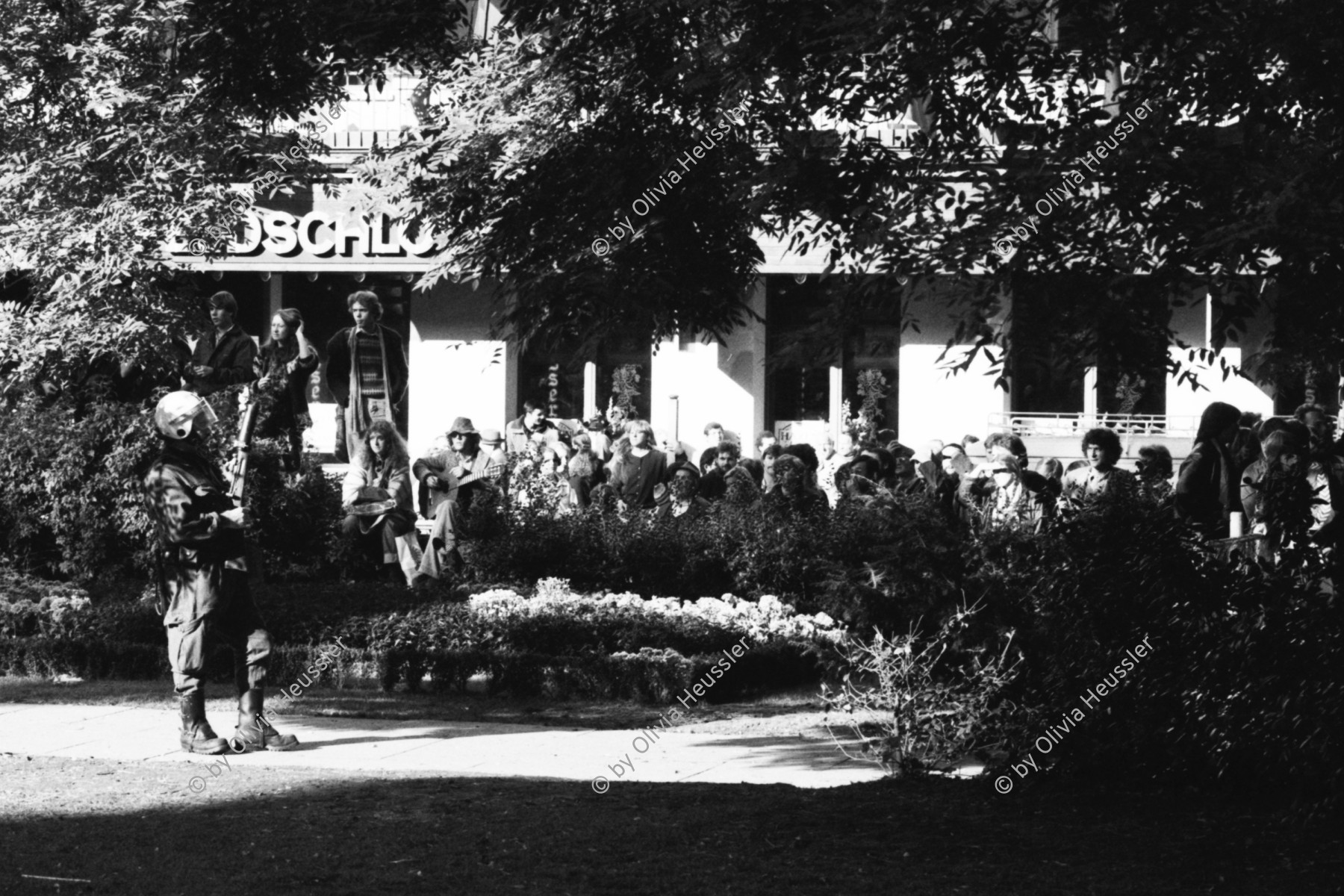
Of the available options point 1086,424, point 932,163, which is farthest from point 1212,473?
point 1086,424

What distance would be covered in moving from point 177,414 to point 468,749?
2201mm

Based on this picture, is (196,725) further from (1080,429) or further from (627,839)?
(1080,429)

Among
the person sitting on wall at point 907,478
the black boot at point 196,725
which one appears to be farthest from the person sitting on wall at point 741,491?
the black boot at point 196,725

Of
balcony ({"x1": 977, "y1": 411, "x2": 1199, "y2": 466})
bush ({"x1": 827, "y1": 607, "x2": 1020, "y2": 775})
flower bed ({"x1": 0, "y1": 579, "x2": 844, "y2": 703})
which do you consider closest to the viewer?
bush ({"x1": 827, "y1": 607, "x2": 1020, "y2": 775})

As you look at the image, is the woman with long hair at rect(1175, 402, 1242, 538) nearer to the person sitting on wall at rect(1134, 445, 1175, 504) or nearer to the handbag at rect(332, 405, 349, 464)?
the person sitting on wall at rect(1134, 445, 1175, 504)

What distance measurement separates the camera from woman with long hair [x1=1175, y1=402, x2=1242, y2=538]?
11.9m

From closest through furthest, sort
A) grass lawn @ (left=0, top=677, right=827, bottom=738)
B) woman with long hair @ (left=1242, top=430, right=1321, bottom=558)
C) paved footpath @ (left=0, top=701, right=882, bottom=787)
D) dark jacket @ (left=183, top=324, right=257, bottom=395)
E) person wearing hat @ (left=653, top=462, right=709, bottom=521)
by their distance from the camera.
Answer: woman with long hair @ (left=1242, top=430, right=1321, bottom=558), paved footpath @ (left=0, top=701, right=882, bottom=787), grass lawn @ (left=0, top=677, right=827, bottom=738), person wearing hat @ (left=653, top=462, right=709, bottom=521), dark jacket @ (left=183, top=324, right=257, bottom=395)

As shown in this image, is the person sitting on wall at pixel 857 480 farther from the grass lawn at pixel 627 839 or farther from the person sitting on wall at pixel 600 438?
the grass lawn at pixel 627 839

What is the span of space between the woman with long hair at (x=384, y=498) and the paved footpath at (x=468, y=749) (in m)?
4.43

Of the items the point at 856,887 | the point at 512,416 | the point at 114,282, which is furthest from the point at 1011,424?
the point at 856,887

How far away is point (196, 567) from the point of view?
8.75 meters

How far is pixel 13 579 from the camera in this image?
13492 mm

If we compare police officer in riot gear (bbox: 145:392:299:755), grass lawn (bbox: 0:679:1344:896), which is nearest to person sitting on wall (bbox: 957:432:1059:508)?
grass lawn (bbox: 0:679:1344:896)

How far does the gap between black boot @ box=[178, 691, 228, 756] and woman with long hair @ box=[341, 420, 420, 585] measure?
18.8 ft
